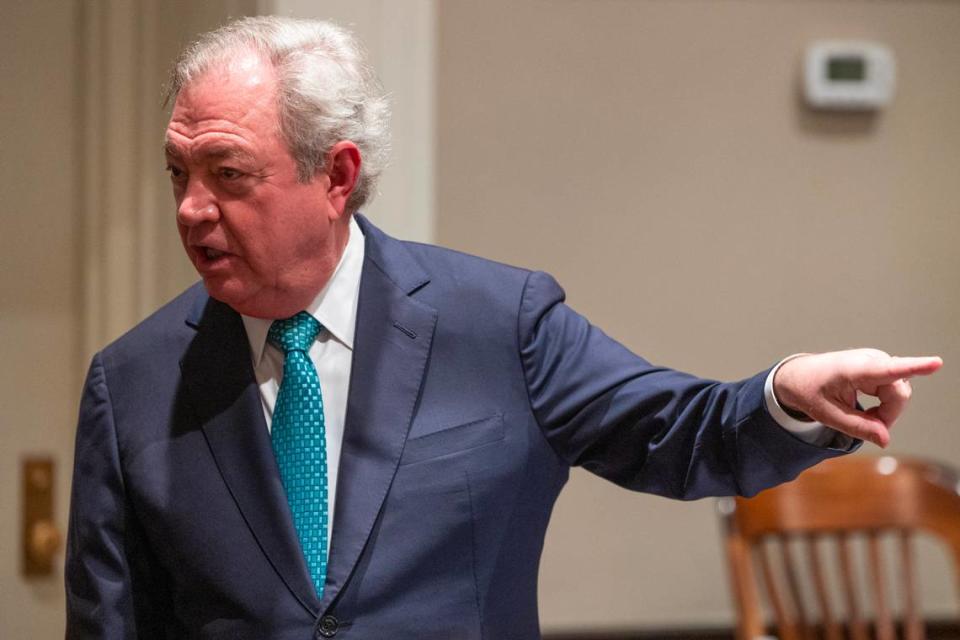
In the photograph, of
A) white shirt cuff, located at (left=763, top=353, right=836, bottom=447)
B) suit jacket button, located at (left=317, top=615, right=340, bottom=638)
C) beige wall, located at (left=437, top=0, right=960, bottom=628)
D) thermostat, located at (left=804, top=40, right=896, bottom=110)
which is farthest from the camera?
thermostat, located at (left=804, top=40, right=896, bottom=110)

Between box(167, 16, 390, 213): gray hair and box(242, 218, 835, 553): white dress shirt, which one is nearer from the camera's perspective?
box(167, 16, 390, 213): gray hair

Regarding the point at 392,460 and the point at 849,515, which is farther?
the point at 849,515

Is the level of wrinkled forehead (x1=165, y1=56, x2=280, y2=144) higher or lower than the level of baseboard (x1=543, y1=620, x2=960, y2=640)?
higher

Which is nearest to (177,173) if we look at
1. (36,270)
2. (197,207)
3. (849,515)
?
(197,207)

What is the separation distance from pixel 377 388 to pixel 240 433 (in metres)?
0.17

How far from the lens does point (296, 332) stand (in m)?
1.56

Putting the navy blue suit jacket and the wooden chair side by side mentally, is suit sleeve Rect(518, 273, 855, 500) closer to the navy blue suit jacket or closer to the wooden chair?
the navy blue suit jacket

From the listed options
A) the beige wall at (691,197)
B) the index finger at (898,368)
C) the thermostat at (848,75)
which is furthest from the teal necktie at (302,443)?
the thermostat at (848,75)

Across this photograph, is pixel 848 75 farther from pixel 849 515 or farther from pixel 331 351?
pixel 331 351

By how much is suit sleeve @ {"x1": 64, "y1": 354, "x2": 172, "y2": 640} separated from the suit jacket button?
240 mm

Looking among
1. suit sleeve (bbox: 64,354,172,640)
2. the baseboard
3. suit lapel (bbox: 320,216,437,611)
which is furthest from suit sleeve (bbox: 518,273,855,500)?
the baseboard

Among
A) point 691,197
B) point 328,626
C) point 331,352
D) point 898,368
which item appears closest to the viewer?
point 898,368

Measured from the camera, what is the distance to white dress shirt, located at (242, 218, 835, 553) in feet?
5.14

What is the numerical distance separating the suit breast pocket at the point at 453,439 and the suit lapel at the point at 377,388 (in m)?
0.02
